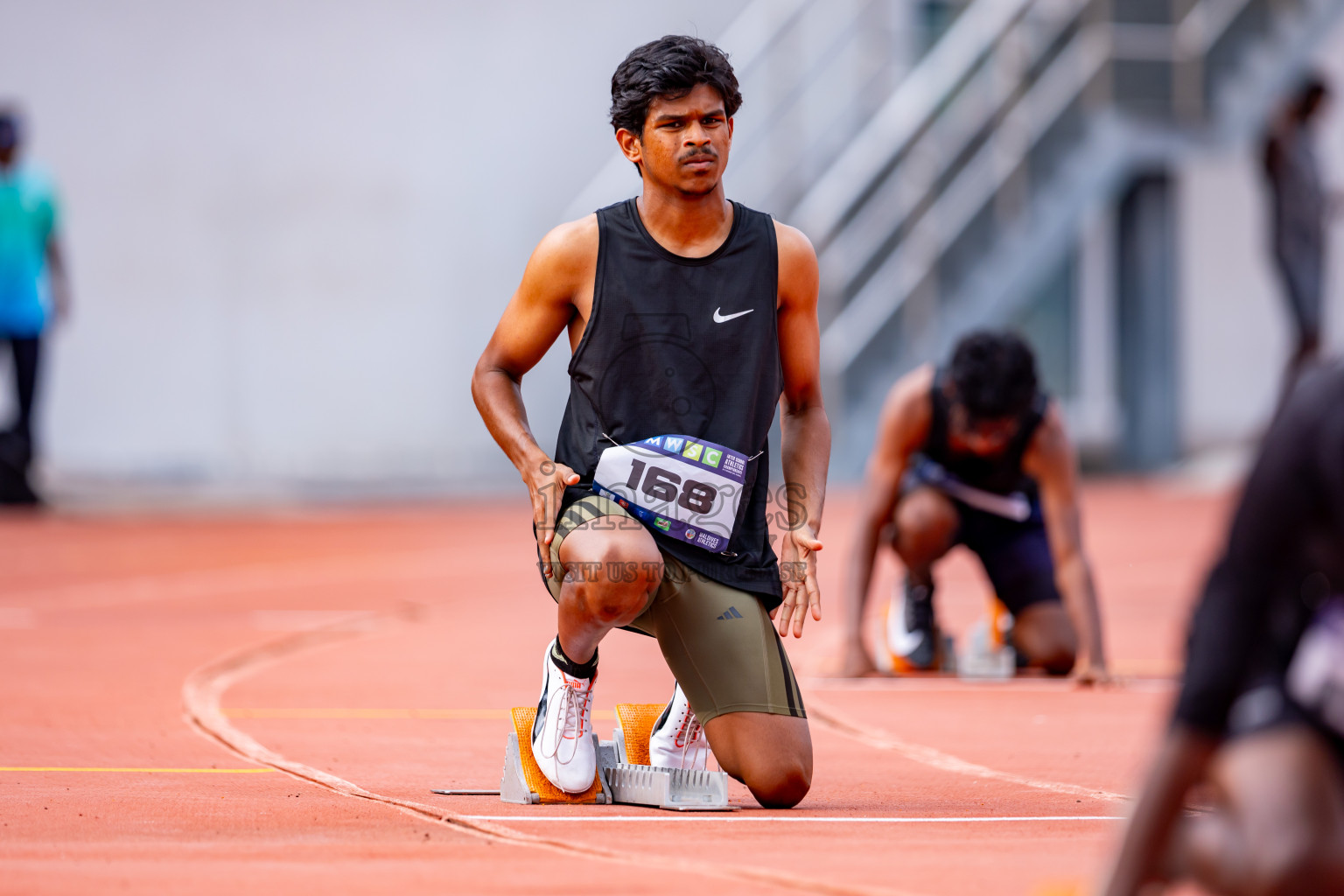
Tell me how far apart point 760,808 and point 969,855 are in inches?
29.1

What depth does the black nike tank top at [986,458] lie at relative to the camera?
623cm

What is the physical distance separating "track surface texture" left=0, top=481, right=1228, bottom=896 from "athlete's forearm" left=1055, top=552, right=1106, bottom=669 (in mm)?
142

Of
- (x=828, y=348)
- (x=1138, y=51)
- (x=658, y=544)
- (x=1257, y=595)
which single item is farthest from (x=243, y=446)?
(x=1257, y=595)

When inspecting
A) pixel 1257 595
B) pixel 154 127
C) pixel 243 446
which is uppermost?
pixel 154 127

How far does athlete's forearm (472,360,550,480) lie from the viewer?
3.94m

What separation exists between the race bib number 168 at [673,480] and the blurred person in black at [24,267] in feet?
29.2

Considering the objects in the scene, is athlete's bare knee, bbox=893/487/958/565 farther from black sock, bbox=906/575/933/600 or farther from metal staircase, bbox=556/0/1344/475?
metal staircase, bbox=556/0/1344/475

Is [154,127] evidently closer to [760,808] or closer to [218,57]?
[218,57]

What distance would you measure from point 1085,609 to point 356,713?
2.24m

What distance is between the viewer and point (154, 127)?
15461 mm

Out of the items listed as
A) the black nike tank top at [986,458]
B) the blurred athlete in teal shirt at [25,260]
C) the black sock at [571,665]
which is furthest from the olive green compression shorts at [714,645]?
the blurred athlete in teal shirt at [25,260]

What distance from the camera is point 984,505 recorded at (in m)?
6.71

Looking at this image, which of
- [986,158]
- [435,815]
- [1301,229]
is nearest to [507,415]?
[435,815]

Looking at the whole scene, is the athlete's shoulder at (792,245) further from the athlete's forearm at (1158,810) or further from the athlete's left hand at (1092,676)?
the athlete's left hand at (1092,676)
